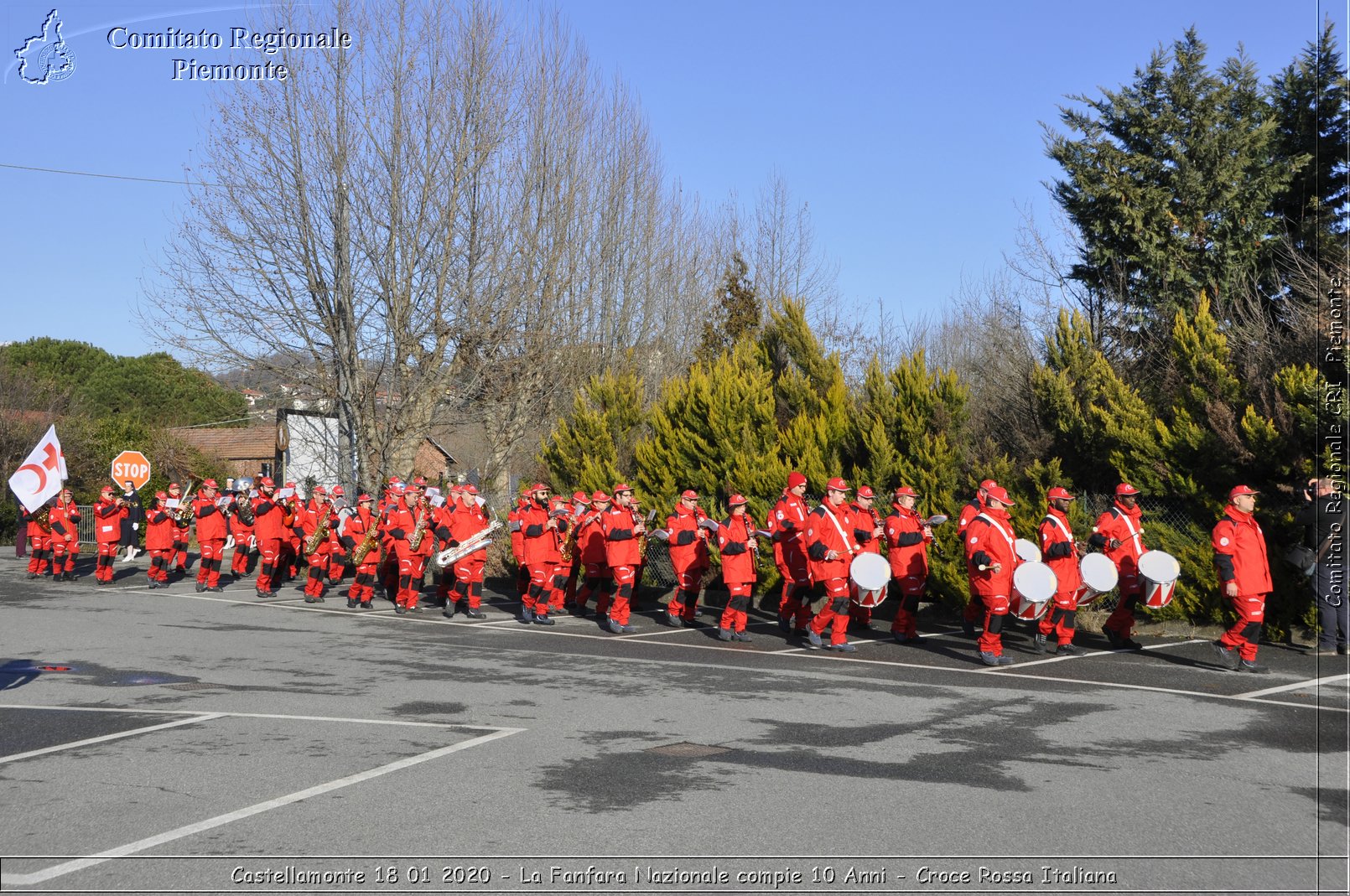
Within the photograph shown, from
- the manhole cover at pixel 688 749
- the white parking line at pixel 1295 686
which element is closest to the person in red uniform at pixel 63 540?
the manhole cover at pixel 688 749

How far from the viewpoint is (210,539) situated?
21344mm

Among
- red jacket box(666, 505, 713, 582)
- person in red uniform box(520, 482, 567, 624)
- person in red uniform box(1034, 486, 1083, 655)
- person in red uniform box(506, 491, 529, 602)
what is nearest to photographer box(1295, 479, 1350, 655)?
person in red uniform box(1034, 486, 1083, 655)

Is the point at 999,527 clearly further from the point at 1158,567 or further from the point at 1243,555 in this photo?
the point at 1243,555

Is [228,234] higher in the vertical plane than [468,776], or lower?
higher

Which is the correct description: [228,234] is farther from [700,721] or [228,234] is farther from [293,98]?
[700,721]

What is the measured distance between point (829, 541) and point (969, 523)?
5.89 ft

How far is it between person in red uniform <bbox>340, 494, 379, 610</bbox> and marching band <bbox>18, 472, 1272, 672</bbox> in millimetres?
27

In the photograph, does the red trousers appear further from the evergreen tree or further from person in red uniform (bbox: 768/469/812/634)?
the evergreen tree

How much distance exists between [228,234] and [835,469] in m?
14.6

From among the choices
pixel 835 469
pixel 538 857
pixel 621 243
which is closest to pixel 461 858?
pixel 538 857

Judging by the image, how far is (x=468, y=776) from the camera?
7.12 metres

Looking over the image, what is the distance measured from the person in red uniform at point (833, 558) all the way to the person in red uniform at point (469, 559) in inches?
204

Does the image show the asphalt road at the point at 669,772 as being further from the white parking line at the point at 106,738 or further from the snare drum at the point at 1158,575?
the snare drum at the point at 1158,575

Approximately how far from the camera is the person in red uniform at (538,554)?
16.1 metres
